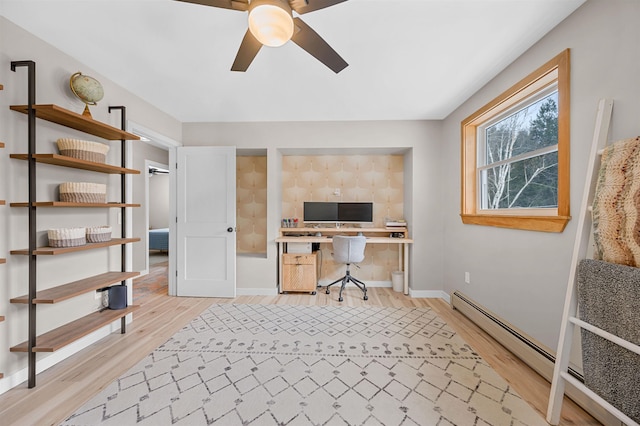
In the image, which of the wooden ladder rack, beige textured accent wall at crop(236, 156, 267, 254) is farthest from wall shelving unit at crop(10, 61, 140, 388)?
the wooden ladder rack

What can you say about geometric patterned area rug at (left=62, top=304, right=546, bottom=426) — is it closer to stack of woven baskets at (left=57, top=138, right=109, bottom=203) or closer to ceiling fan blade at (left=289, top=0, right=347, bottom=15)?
stack of woven baskets at (left=57, top=138, right=109, bottom=203)

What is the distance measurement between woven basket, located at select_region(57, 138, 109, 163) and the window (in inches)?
134

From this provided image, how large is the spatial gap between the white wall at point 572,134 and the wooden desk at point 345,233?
86cm

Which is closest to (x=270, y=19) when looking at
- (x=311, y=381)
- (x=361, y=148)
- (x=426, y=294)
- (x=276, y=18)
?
(x=276, y=18)

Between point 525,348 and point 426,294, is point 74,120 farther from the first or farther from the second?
point 426,294

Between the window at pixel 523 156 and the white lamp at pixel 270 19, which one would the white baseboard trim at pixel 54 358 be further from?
the window at pixel 523 156

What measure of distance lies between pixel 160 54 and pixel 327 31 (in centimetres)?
134

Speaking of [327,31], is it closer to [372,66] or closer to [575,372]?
[372,66]

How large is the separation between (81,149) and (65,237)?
2.18ft

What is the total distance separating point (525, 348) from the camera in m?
1.91

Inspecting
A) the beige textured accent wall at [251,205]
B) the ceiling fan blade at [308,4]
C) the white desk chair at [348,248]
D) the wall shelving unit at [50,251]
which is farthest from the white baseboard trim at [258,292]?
the ceiling fan blade at [308,4]

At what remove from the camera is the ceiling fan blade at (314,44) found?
1381 mm

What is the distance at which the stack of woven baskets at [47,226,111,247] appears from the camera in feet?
5.95

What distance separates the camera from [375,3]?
1.53 m
